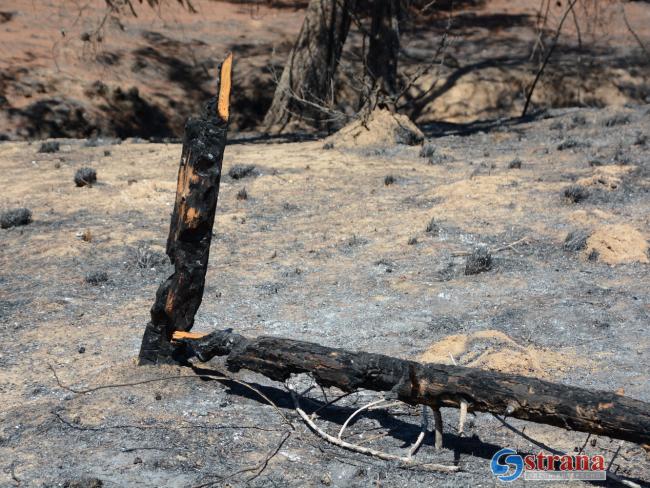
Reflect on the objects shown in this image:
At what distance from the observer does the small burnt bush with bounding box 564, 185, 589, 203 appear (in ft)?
38.6

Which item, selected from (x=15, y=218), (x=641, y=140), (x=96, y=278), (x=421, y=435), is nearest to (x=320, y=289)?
(x=96, y=278)

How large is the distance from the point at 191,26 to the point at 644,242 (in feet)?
58.4

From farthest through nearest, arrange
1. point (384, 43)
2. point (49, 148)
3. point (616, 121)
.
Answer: point (384, 43), point (616, 121), point (49, 148)

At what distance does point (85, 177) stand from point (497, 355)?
7.61m

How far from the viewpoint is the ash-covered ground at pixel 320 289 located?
19.7 ft

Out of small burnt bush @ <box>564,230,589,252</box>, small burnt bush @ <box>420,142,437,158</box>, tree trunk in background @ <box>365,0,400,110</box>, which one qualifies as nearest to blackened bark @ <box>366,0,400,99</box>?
tree trunk in background @ <box>365,0,400,110</box>

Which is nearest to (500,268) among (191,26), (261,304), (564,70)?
(261,304)

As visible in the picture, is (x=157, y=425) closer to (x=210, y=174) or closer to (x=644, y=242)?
(x=210, y=174)

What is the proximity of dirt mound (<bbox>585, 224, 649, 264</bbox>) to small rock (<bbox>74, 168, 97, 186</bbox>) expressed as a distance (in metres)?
7.16

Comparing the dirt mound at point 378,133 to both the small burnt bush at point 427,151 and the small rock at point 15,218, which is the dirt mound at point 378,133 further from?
the small rock at point 15,218

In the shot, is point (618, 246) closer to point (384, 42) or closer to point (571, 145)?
point (571, 145)

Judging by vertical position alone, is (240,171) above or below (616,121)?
below

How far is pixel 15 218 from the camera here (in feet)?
37.4

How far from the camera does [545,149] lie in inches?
582
